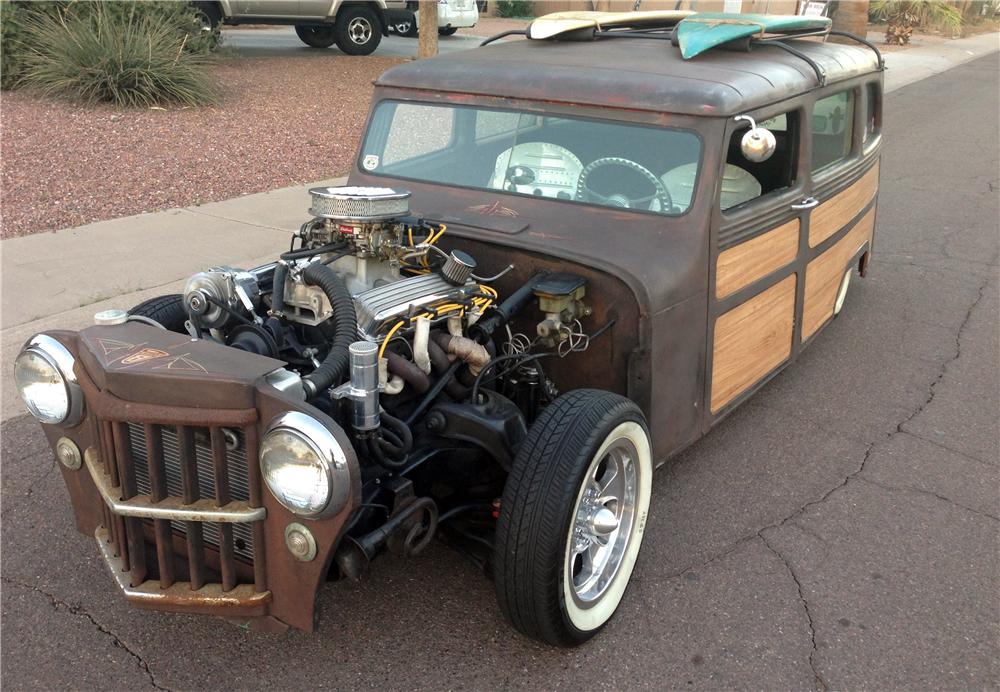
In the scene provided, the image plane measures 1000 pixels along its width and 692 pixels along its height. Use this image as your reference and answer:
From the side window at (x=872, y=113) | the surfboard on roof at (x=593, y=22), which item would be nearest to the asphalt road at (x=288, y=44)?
the side window at (x=872, y=113)

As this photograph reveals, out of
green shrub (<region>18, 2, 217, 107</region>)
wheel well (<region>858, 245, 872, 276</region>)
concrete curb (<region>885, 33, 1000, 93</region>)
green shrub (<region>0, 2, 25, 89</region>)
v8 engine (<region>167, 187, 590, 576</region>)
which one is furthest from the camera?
concrete curb (<region>885, 33, 1000, 93</region>)

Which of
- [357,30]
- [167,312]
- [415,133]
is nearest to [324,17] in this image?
[357,30]

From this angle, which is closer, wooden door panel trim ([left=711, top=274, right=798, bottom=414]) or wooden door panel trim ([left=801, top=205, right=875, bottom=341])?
wooden door panel trim ([left=711, top=274, right=798, bottom=414])

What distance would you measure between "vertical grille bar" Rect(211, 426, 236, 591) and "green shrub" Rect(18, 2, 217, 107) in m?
8.91

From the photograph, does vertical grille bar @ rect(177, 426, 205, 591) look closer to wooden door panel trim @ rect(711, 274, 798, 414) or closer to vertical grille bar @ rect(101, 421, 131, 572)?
vertical grille bar @ rect(101, 421, 131, 572)

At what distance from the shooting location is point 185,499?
2.50 m

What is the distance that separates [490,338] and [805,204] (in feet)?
5.74

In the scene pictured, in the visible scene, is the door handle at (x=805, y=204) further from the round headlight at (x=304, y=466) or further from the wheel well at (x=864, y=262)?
the round headlight at (x=304, y=466)

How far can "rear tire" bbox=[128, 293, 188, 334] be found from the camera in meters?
3.44

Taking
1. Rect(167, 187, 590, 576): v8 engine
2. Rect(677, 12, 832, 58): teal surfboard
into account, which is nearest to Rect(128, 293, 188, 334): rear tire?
Rect(167, 187, 590, 576): v8 engine

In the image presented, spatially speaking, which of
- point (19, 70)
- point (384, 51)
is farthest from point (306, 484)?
point (384, 51)

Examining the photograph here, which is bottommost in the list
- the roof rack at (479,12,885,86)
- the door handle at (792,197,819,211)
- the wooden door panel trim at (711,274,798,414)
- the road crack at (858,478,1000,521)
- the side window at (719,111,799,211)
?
the road crack at (858,478,1000,521)

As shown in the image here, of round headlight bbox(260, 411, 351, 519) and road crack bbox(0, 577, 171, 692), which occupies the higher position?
round headlight bbox(260, 411, 351, 519)

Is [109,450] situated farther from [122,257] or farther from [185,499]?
[122,257]
